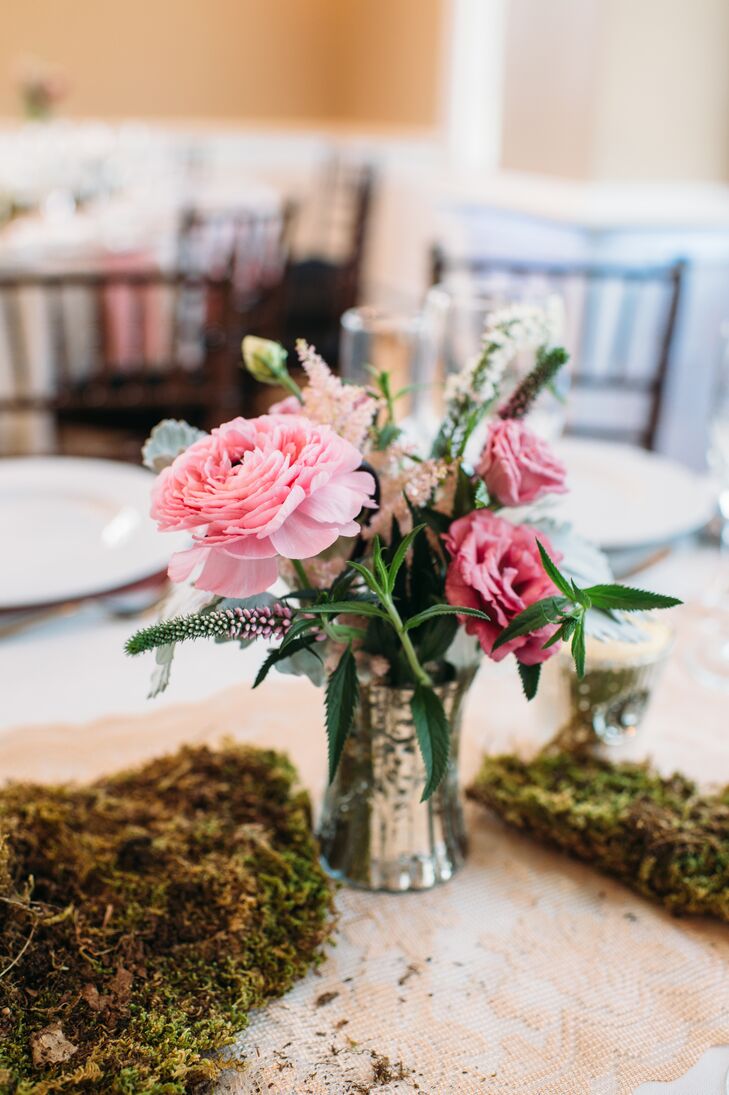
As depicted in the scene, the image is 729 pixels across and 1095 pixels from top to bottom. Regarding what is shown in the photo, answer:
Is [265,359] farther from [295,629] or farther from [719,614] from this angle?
[719,614]

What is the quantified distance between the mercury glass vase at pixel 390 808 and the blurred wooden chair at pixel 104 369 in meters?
1.70

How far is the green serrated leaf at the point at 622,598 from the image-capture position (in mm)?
515

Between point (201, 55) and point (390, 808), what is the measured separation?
673 cm

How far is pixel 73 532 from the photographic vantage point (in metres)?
1.06

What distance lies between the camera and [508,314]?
2.00ft

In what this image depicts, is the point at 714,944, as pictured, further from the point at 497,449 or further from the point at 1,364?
the point at 1,364

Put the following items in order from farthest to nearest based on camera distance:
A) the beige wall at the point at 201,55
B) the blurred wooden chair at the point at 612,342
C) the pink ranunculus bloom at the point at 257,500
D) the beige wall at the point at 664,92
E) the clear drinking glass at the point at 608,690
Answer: the beige wall at the point at 201,55
the beige wall at the point at 664,92
the blurred wooden chair at the point at 612,342
the clear drinking glass at the point at 608,690
the pink ranunculus bloom at the point at 257,500

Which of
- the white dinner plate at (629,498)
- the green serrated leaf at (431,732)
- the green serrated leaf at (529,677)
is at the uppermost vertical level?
the green serrated leaf at (529,677)

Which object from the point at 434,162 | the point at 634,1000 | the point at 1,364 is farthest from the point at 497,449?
the point at 434,162

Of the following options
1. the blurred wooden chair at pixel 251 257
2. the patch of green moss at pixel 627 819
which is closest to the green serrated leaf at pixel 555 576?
the patch of green moss at pixel 627 819

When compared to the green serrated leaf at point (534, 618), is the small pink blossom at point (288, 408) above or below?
above

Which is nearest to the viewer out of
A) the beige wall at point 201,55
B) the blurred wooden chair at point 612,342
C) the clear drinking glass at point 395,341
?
the clear drinking glass at point 395,341

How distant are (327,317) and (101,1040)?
3819 millimetres

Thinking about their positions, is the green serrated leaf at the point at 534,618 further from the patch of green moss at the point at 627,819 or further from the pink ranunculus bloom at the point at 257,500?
the patch of green moss at the point at 627,819
